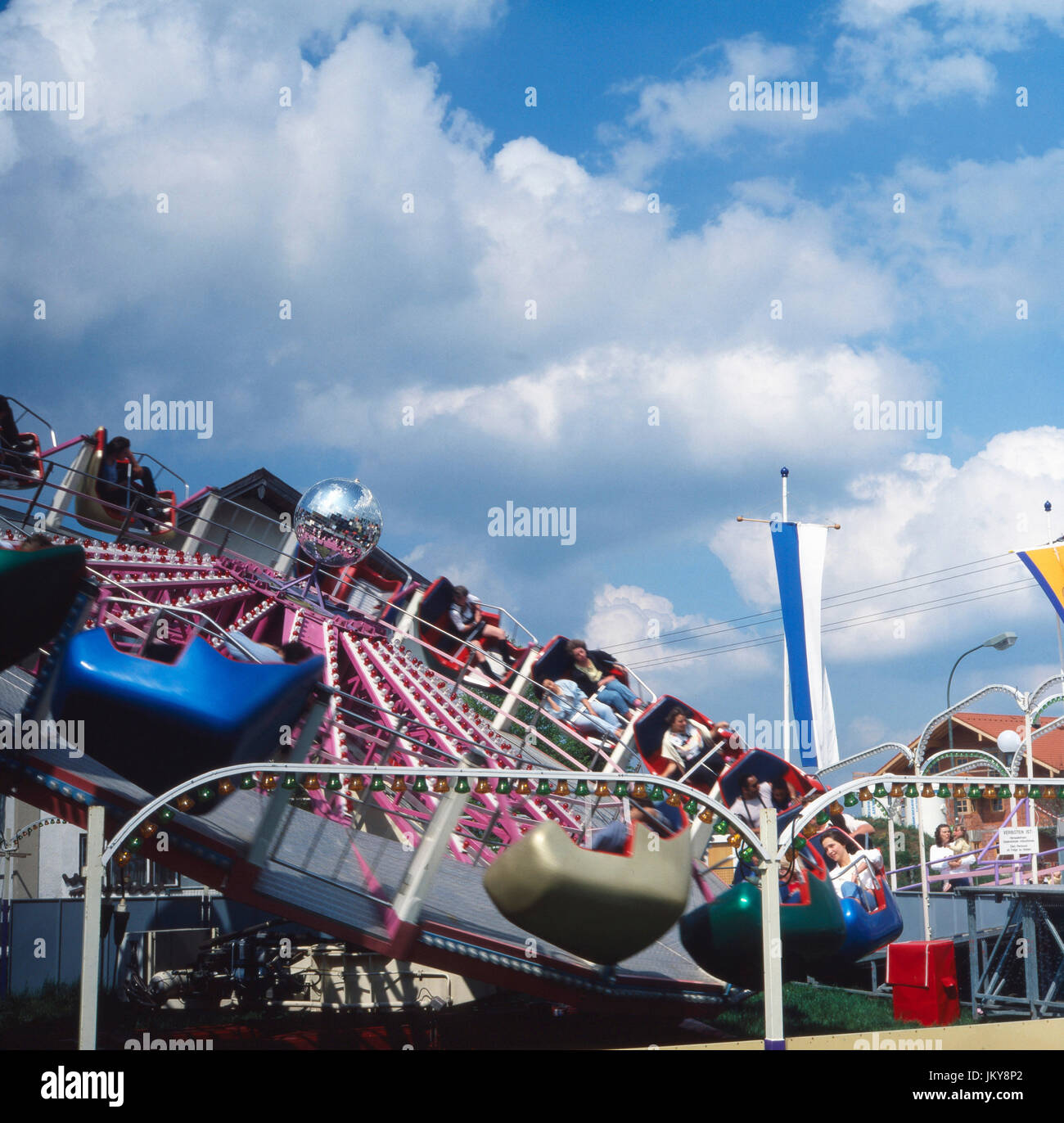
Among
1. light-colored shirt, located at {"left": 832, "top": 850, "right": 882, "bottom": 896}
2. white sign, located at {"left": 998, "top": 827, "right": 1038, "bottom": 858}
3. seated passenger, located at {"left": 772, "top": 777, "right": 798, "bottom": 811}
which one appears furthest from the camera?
white sign, located at {"left": 998, "top": 827, "right": 1038, "bottom": 858}

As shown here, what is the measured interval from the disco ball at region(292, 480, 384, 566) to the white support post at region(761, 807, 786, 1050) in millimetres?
7743

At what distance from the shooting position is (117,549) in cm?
1719

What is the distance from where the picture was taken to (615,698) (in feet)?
63.4

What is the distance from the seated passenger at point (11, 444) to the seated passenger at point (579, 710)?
25.6ft

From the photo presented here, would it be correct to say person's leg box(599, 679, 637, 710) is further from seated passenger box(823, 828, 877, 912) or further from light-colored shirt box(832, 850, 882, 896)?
light-colored shirt box(832, 850, 882, 896)

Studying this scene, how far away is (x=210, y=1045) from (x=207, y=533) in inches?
404

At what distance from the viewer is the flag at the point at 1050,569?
61.0 feet

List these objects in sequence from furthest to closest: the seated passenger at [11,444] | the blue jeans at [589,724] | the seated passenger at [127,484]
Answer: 1. the blue jeans at [589,724]
2. the seated passenger at [127,484]
3. the seated passenger at [11,444]

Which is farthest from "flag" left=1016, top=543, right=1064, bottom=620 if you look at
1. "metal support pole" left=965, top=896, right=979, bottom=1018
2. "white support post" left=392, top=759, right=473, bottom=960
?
"white support post" left=392, top=759, right=473, bottom=960

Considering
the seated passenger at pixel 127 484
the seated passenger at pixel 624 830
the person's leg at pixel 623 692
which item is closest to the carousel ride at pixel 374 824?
the seated passenger at pixel 624 830

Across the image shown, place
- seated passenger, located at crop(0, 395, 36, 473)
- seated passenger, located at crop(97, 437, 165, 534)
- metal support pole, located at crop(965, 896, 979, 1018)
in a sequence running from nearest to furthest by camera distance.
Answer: metal support pole, located at crop(965, 896, 979, 1018) → seated passenger, located at crop(0, 395, 36, 473) → seated passenger, located at crop(97, 437, 165, 534)

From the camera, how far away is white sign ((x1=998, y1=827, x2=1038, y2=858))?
15.9 metres

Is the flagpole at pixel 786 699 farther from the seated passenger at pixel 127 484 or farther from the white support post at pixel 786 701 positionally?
the seated passenger at pixel 127 484
